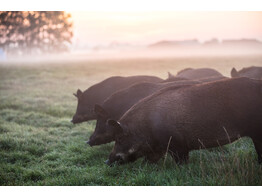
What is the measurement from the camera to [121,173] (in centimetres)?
518

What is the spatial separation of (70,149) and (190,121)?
2922mm

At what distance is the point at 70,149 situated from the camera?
670 centimetres

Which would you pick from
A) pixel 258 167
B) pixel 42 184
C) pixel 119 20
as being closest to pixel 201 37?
pixel 119 20

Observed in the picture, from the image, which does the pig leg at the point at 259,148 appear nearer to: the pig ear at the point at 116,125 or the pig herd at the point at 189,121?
the pig herd at the point at 189,121

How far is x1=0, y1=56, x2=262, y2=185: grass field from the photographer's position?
463cm

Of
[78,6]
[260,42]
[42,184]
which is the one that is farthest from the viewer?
[260,42]

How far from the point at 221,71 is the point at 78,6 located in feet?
19.2

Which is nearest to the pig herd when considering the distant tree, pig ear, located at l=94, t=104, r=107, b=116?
pig ear, located at l=94, t=104, r=107, b=116

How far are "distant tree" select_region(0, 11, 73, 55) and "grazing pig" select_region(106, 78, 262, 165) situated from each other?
314cm

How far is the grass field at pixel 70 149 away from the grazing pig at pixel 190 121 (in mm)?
277

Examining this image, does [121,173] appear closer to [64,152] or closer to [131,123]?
[131,123]

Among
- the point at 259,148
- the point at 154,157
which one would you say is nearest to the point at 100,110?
the point at 154,157

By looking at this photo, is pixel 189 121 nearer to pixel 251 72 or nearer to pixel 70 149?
pixel 70 149

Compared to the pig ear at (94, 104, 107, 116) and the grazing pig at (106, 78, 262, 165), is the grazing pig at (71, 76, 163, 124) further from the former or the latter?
the grazing pig at (106, 78, 262, 165)
